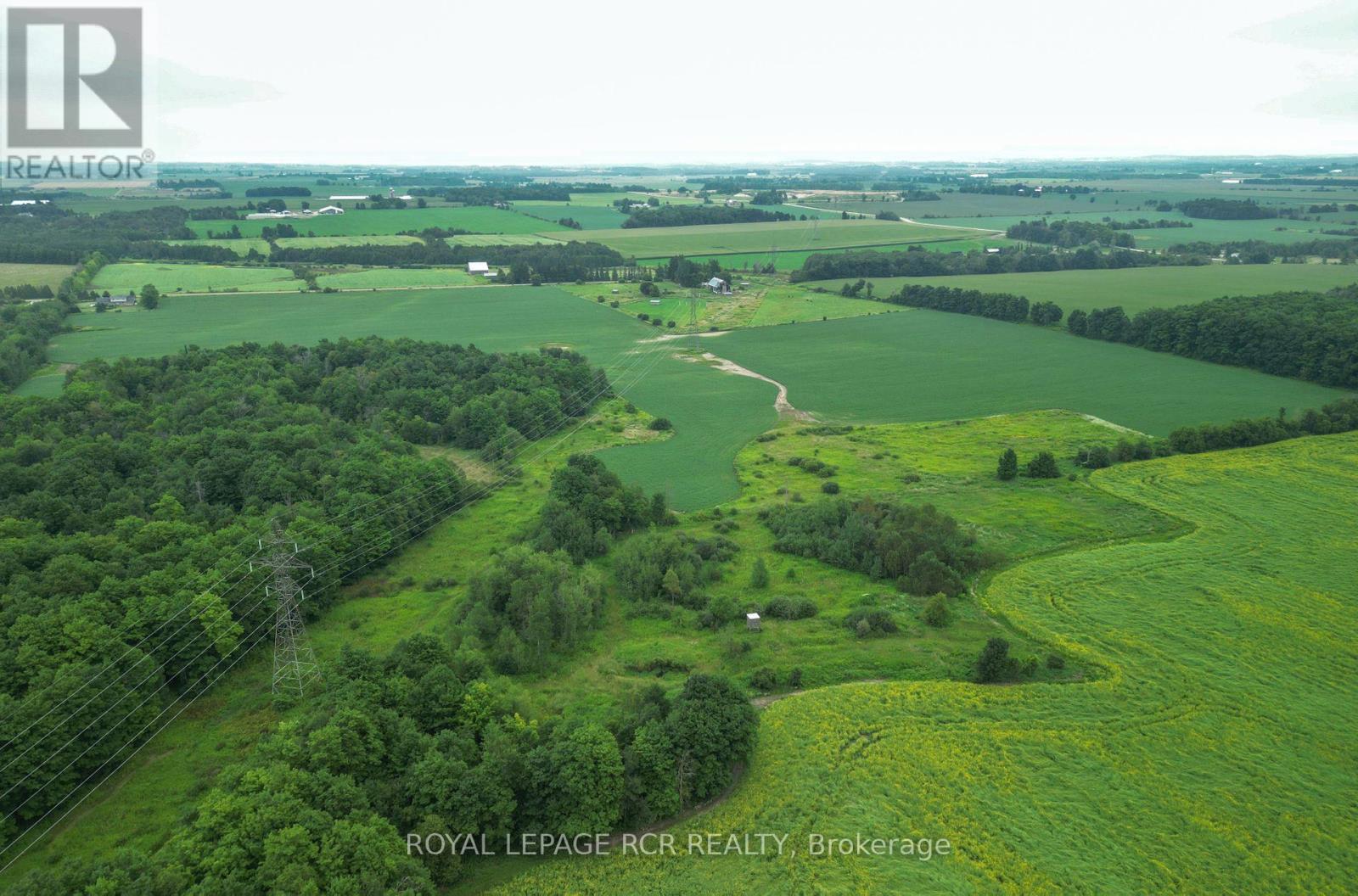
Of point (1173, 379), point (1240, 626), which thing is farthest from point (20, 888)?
point (1173, 379)

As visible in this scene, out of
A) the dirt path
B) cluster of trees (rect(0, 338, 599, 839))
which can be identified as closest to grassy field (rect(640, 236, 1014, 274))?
the dirt path

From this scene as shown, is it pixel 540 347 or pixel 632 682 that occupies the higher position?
pixel 540 347

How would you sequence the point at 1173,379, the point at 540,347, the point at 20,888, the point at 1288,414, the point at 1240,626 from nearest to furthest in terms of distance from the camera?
the point at 20,888
the point at 1240,626
the point at 1288,414
the point at 1173,379
the point at 540,347

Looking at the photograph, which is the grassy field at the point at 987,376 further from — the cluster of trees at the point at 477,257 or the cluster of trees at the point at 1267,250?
the cluster of trees at the point at 1267,250

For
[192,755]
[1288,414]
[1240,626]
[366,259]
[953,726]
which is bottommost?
[192,755]

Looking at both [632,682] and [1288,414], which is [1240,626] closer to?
[632,682]

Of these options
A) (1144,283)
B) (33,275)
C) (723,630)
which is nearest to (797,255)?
(1144,283)

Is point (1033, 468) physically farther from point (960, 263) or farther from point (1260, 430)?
point (960, 263)

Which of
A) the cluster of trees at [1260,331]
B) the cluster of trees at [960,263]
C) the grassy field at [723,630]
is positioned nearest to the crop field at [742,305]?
the cluster of trees at [960,263]
